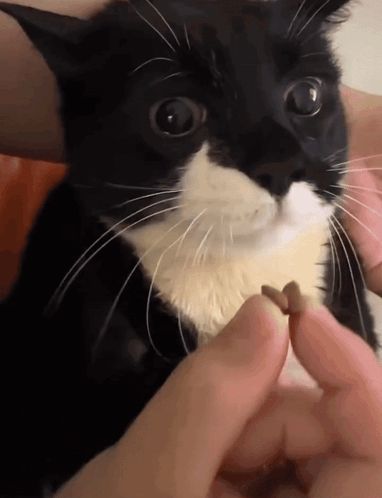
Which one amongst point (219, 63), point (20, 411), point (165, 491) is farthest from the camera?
point (20, 411)

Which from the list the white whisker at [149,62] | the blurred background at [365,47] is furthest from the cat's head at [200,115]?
Result: the blurred background at [365,47]

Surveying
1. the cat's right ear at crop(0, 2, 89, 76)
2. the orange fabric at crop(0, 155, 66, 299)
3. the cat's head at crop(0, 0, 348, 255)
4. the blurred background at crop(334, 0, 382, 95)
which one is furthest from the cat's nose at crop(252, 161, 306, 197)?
the blurred background at crop(334, 0, 382, 95)

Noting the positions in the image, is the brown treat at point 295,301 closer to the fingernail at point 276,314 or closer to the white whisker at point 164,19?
the fingernail at point 276,314

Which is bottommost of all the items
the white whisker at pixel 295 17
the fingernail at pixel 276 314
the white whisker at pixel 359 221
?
the fingernail at pixel 276 314

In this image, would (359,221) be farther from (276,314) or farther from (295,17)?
(276,314)

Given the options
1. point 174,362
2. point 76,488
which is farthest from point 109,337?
point 76,488

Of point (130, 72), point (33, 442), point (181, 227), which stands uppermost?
point (130, 72)

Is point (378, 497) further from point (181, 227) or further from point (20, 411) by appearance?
point (20, 411)
